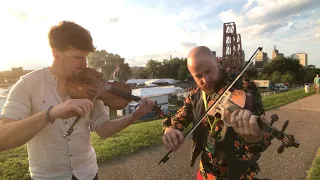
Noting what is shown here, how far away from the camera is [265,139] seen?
199 cm

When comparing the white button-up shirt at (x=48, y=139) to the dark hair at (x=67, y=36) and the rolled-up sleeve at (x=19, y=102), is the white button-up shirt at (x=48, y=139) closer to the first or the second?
the rolled-up sleeve at (x=19, y=102)

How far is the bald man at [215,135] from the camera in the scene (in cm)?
209

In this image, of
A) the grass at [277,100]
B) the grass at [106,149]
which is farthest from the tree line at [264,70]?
the grass at [106,149]

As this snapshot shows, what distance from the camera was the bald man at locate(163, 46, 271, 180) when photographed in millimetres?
2085

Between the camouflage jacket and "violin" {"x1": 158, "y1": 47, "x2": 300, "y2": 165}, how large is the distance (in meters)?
0.10

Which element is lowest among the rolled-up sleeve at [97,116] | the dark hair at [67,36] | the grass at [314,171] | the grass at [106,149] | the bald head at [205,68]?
the grass at [314,171]

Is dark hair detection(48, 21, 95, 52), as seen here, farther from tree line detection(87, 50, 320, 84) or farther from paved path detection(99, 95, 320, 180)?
tree line detection(87, 50, 320, 84)

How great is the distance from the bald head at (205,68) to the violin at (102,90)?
0.88 m

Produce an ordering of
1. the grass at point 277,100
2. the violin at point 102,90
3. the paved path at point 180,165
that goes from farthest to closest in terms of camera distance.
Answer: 1. the grass at point 277,100
2. the paved path at point 180,165
3. the violin at point 102,90

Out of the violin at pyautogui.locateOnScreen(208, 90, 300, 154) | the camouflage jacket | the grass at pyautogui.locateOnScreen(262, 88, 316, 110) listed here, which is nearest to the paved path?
the camouflage jacket

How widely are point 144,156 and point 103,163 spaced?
0.98 meters

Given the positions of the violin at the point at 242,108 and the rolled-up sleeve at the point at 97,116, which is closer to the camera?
the violin at the point at 242,108

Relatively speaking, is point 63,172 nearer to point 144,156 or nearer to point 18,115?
point 18,115

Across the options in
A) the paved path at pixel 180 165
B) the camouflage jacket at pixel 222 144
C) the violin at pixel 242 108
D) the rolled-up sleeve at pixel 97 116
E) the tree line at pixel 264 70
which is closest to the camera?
the violin at pixel 242 108
